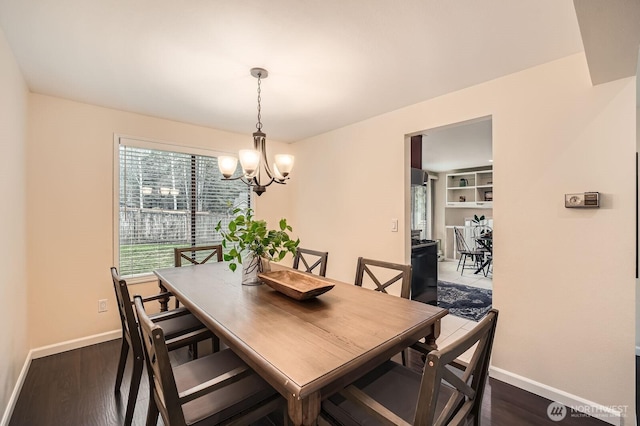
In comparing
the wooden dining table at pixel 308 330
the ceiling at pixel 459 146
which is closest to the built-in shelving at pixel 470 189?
the ceiling at pixel 459 146

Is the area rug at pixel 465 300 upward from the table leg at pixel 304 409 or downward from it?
downward

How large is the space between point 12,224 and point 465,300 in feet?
16.1

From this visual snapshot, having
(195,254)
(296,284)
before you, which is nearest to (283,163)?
(296,284)

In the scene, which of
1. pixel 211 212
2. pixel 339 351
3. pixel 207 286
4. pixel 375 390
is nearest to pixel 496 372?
pixel 375 390

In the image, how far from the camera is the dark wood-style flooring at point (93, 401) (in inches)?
70.4

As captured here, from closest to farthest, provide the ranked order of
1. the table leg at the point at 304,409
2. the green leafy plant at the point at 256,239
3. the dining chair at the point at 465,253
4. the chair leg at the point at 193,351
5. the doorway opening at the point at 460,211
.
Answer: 1. the table leg at the point at 304,409
2. the green leafy plant at the point at 256,239
3. the chair leg at the point at 193,351
4. the doorway opening at the point at 460,211
5. the dining chair at the point at 465,253

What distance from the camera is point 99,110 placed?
9.43 ft

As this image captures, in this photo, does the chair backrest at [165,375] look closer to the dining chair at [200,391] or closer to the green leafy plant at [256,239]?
the dining chair at [200,391]

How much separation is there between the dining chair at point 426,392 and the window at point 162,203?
258cm

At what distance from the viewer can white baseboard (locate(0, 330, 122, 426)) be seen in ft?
6.13

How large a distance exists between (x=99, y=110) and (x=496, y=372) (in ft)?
13.9

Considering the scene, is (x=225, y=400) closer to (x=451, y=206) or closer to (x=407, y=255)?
(x=407, y=255)

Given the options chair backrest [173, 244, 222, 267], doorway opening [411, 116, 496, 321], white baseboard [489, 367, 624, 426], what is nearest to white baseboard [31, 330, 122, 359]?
chair backrest [173, 244, 222, 267]

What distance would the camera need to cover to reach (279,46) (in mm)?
1831
